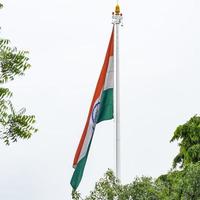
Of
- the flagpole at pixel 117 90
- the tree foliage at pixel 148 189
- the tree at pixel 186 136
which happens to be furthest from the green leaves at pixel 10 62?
the tree at pixel 186 136

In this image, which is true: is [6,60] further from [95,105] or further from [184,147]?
[184,147]

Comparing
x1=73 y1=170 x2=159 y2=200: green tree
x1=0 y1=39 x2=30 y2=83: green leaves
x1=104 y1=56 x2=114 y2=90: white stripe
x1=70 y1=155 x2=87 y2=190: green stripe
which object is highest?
x1=104 y1=56 x2=114 y2=90: white stripe

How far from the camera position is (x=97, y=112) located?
23.5 meters

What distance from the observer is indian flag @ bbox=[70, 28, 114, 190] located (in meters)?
23.4

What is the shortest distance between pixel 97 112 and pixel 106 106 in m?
0.42

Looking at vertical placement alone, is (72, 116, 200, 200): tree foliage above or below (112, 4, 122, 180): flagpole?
below

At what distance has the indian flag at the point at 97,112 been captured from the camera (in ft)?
76.8

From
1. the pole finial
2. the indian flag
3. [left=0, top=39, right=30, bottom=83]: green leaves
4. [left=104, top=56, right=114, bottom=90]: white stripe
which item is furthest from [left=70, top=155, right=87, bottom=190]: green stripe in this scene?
[left=0, top=39, right=30, bottom=83]: green leaves

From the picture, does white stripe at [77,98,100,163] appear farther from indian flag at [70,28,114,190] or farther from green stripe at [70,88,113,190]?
green stripe at [70,88,113,190]

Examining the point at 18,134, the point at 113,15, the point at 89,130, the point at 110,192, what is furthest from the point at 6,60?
the point at 113,15

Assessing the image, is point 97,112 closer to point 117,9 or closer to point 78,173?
point 78,173

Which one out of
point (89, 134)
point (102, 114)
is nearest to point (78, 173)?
point (89, 134)

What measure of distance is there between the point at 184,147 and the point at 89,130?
5976 millimetres

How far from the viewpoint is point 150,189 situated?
56.5ft
